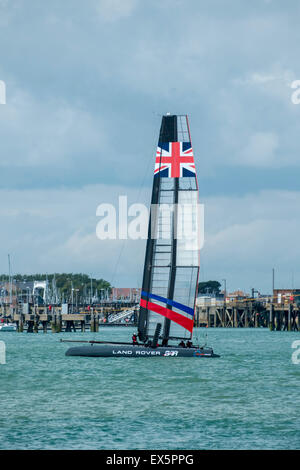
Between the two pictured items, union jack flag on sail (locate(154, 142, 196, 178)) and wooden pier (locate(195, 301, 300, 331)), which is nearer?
union jack flag on sail (locate(154, 142, 196, 178))

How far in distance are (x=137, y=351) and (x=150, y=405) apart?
13.6 metres

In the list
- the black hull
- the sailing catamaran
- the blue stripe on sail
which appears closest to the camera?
the black hull

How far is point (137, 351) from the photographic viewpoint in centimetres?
4178

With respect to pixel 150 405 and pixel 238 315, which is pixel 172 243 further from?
pixel 238 315

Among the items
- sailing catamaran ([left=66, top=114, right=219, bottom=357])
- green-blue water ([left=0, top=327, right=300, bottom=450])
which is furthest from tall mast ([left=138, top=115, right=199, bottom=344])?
green-blue water ([left=0, top=327, right=300, bottom=450])

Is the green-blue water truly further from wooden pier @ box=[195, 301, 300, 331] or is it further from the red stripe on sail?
wooden pier @ box=[195, 301, 300, 331]

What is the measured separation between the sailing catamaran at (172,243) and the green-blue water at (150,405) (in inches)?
90.0

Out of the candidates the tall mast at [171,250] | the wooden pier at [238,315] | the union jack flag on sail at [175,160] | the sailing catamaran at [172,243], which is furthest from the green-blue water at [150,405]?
the wooden pier at [238,315]

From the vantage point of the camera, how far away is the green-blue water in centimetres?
2145

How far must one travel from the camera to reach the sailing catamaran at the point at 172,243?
44.7 m

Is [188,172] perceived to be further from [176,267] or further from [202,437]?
[202,437]

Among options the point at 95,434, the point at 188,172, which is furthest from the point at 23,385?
the point at 188,172

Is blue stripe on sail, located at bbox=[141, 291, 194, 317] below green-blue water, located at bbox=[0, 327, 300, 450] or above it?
above
